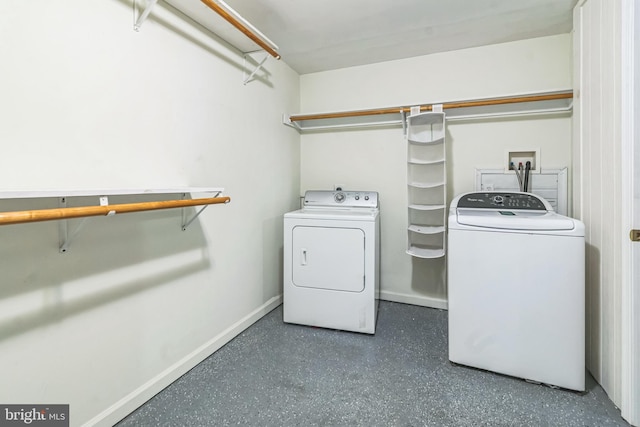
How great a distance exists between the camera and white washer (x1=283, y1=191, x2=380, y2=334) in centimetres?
227

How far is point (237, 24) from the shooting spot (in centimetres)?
174

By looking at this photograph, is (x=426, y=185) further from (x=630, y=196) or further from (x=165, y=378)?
(x=165, y=378)

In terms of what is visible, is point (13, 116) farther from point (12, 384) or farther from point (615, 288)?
point (615, 288)

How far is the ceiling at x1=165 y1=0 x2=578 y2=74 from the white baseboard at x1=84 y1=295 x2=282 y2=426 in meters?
2.08

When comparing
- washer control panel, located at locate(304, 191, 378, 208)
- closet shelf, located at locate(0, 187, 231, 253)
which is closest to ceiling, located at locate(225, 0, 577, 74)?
washer control panel, located at locate(304, 191, 378, 208)

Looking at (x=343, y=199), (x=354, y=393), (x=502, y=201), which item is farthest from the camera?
(x=343, y=199)

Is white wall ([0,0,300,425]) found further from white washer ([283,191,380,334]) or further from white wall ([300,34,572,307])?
white wall ([300,34,572,307])

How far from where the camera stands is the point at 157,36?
1610 mm

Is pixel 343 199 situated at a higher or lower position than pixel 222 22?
lower

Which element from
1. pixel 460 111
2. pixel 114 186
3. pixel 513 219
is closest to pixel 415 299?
pixel 513 219

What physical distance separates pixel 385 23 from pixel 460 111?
3.28 ft

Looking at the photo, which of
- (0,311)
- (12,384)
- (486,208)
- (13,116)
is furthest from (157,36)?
(486,208)

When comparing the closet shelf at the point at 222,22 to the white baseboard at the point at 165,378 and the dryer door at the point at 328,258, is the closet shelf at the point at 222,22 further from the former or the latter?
the white baseboard at the point at 165,378

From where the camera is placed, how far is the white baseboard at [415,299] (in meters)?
2.79
